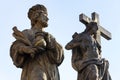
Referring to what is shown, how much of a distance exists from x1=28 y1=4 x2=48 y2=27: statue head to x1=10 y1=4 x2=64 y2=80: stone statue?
0.76 ft

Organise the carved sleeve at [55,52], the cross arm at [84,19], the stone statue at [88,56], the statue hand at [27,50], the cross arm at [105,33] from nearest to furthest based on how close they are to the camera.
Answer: the statue hand at [27,50]
the carved sleeve at [55,52]
the stone statue at [88,56]
the cross arm at [84,19]
the cross arm at [105,33]

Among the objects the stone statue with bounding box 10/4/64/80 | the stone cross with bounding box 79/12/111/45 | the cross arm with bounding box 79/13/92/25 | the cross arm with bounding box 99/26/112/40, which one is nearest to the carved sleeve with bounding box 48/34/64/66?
the stone statue with bounding box 10/4/64/80

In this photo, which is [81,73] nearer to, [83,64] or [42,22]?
[83,64]

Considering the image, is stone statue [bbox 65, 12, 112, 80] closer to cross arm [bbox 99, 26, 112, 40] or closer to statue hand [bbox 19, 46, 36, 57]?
statue hand [bbox 19, 46, 36, 57]

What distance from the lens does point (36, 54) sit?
12641mm

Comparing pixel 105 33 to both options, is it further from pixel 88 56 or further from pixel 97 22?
pixel 88 56

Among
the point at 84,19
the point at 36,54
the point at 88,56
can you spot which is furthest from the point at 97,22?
the point at 36,54

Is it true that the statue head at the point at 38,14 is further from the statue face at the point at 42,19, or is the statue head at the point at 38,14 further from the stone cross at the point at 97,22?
the stone cross at the point at 97,22

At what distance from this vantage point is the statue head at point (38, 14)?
13129 millimetres

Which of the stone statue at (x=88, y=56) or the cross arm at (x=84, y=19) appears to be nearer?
the stone statue at (x=88, y=56)

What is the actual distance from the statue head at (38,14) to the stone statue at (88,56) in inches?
31.1

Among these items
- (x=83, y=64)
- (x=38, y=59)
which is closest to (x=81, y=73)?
(x=83, y=64)

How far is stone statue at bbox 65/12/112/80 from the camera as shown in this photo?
13.1 metres

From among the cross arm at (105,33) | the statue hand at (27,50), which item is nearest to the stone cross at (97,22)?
the cross arm at (105,33)
